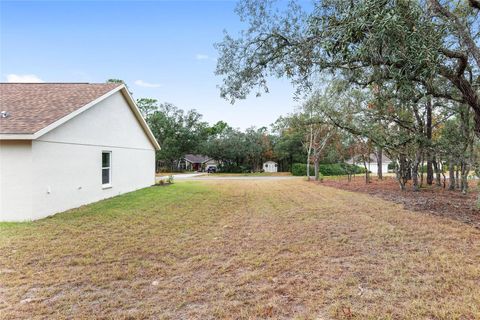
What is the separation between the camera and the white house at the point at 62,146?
637cm

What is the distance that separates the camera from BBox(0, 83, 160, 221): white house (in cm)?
637

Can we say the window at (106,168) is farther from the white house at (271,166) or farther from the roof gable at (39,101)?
the white house at (271,166)

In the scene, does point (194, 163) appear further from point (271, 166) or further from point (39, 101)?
point (39, 101)

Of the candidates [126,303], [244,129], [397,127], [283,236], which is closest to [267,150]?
[244,129]

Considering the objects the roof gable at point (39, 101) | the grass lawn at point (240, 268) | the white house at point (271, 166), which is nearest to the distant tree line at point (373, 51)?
the grass lawn at point (240, 268)

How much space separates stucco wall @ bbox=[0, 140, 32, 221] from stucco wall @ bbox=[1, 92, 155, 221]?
0.02 meters

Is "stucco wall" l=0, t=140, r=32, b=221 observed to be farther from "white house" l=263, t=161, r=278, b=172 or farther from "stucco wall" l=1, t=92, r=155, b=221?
"white house" l=263, t=161, r=278, b=172

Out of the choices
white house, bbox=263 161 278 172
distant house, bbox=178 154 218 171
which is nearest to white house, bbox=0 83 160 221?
white house, bbox=263 161 278 172

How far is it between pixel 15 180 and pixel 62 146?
4.80ft

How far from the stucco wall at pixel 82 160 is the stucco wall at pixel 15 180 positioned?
0.08 feet

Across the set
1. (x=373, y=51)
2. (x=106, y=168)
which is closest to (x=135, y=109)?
(x=106, y=168)

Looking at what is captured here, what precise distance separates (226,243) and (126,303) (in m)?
2.23

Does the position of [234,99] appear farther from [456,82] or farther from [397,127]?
[397,127]

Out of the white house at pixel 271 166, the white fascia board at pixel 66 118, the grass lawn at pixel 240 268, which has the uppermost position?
the white fascia board at pixel 66 118
